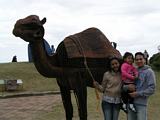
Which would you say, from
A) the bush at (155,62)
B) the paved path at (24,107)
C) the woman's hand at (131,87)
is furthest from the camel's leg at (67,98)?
the bush at (155,62)

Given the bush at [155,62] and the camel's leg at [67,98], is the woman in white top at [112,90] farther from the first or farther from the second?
the bush at [155,62]

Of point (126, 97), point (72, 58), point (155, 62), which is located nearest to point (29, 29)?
point (72, 58)

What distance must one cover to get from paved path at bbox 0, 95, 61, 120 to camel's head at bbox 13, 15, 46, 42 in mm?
4463

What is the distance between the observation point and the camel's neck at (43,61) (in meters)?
8.54

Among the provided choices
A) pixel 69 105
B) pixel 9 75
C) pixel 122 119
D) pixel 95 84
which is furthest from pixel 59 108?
pixel 9 75

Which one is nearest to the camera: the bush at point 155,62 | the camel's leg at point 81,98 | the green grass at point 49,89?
the camel's leg at point 81,98

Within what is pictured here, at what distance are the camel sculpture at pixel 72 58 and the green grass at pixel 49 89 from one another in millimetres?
3336

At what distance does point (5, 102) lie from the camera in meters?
17.2

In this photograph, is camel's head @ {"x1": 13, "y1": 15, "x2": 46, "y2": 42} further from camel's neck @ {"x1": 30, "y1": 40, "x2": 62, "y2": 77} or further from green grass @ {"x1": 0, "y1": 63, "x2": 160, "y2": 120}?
green grass @ {"x1": 0, "y1": 63, "x2": 160, "y2": 120}

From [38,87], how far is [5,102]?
196 inches

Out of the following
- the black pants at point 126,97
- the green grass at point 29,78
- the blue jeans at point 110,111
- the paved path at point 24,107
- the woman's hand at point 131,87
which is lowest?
the paved path at point 24,107

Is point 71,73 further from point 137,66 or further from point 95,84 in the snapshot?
point 137,66

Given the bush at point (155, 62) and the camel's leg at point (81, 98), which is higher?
the bush at point (155, 62)

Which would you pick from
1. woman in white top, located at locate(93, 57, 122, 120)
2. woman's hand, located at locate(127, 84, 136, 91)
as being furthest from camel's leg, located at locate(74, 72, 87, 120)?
woman's hand, located at locate(127, 84, 136, 91)
